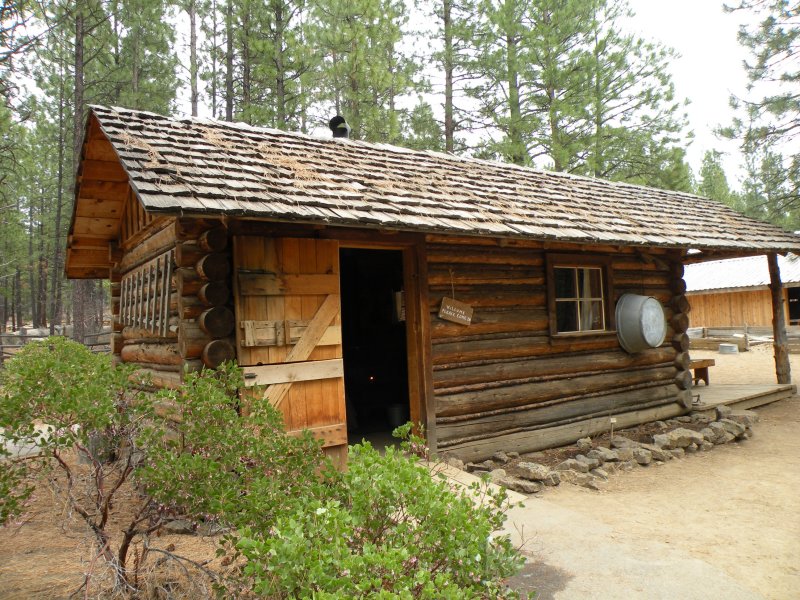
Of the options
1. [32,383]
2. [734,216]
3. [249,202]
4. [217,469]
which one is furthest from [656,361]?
[32,383]

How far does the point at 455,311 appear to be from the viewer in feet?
23.4

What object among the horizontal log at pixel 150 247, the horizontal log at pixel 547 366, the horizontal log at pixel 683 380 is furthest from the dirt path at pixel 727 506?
the horizontal log at pixel 150 247

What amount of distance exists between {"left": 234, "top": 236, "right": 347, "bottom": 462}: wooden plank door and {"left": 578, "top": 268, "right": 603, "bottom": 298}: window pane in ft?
15.2

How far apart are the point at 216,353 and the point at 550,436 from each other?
5.05 meters

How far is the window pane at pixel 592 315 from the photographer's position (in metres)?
8.78

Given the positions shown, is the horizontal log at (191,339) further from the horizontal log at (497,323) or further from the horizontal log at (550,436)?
the horizontal log at (550,436)

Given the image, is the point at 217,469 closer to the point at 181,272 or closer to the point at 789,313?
the point at 181,272

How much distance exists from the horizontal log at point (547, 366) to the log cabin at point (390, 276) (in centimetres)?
3

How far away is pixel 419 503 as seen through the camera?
2754 millimetres

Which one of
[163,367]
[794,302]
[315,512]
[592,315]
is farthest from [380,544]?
[794,302]

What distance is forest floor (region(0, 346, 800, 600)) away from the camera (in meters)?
4.22

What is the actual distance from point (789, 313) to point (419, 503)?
2954 centimetres

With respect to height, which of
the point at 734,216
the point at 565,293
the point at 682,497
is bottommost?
the point at 682,497

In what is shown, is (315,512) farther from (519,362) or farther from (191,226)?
(519,362)
